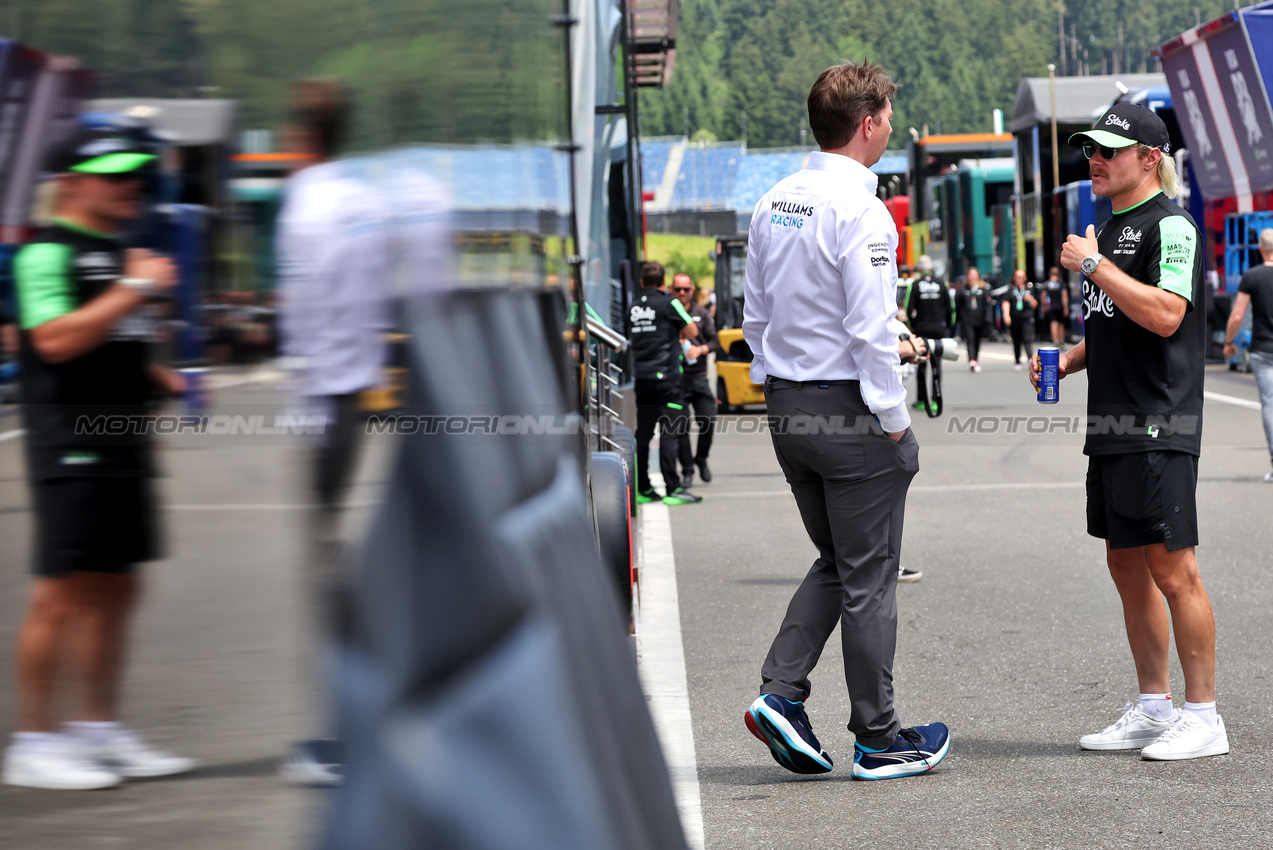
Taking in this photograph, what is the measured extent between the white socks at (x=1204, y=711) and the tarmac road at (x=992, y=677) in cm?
11

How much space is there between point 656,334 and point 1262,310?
14.4 feet

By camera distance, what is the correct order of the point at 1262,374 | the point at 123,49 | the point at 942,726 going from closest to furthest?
the point at 123,49 < the point at 942,726 < the point at 1262,374

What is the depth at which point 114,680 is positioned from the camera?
0.80 m

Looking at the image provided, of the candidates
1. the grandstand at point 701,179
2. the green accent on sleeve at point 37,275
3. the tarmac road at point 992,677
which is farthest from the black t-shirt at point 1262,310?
the grandstand at point 701,179

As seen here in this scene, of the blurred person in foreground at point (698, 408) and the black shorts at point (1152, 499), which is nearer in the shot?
the black shorts at point (1152, 499)

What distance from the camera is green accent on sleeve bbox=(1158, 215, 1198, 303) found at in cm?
415

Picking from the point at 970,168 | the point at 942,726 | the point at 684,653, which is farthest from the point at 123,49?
the point at 970,168

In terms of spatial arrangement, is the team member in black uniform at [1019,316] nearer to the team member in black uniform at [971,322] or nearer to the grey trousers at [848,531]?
the team member in black uniform at [971,322]

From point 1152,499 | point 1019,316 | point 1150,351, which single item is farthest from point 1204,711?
point 1019,316

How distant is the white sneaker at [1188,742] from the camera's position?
4.35 meters

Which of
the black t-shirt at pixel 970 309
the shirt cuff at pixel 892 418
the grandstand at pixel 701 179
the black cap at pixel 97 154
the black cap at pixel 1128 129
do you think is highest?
the grandstand at pixel 701 179

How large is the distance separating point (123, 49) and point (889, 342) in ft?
11.0

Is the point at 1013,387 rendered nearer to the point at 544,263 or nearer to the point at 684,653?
the point at 684,653

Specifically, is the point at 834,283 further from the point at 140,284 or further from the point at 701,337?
the point at 701,337
